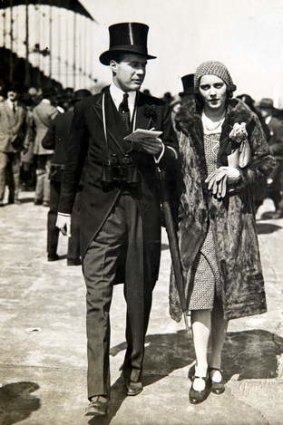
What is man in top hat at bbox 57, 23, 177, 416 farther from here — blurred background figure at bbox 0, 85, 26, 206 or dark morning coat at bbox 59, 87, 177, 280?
blurred background figure at bbox 0, 85, 26, 206

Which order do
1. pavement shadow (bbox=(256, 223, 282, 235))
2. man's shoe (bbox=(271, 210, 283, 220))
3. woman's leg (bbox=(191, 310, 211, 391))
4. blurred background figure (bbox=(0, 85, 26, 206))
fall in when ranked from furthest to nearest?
blurred background figure (bbox=(0, 85, 26, 206)), man's shoe (bbox=(271, 210, 283, 220)), pavement shadow (bbox=(256, 223, 282, 235)), woman's leg (bbox=(191, 310, 211, 391))

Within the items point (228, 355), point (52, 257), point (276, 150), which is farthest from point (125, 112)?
point (276, 150)

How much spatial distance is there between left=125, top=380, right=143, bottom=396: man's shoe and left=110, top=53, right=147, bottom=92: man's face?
1834mm

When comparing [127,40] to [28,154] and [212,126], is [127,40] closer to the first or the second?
[212,126]

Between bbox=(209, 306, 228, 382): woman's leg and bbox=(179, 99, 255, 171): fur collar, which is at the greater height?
bbox=(179, 99, 255, 171): fur collar

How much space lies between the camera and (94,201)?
4.12 meters

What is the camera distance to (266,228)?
11531 millimetres

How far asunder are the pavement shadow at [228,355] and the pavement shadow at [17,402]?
0.50m

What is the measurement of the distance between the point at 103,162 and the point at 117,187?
17cm

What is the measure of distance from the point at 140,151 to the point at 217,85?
23.9 inches

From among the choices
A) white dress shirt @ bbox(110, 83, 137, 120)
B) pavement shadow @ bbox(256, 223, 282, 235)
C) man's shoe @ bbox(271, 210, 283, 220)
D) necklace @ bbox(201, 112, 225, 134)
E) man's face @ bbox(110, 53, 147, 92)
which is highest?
man's face @ bbox(110, 53, 147, 92)

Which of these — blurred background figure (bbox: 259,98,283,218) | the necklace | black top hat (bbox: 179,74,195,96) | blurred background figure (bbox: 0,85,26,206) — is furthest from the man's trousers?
blurred background figure (bbox: 0,85,26,206)

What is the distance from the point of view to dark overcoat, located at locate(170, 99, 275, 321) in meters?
4.25

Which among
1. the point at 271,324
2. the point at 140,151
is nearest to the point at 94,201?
the point at 140,151
